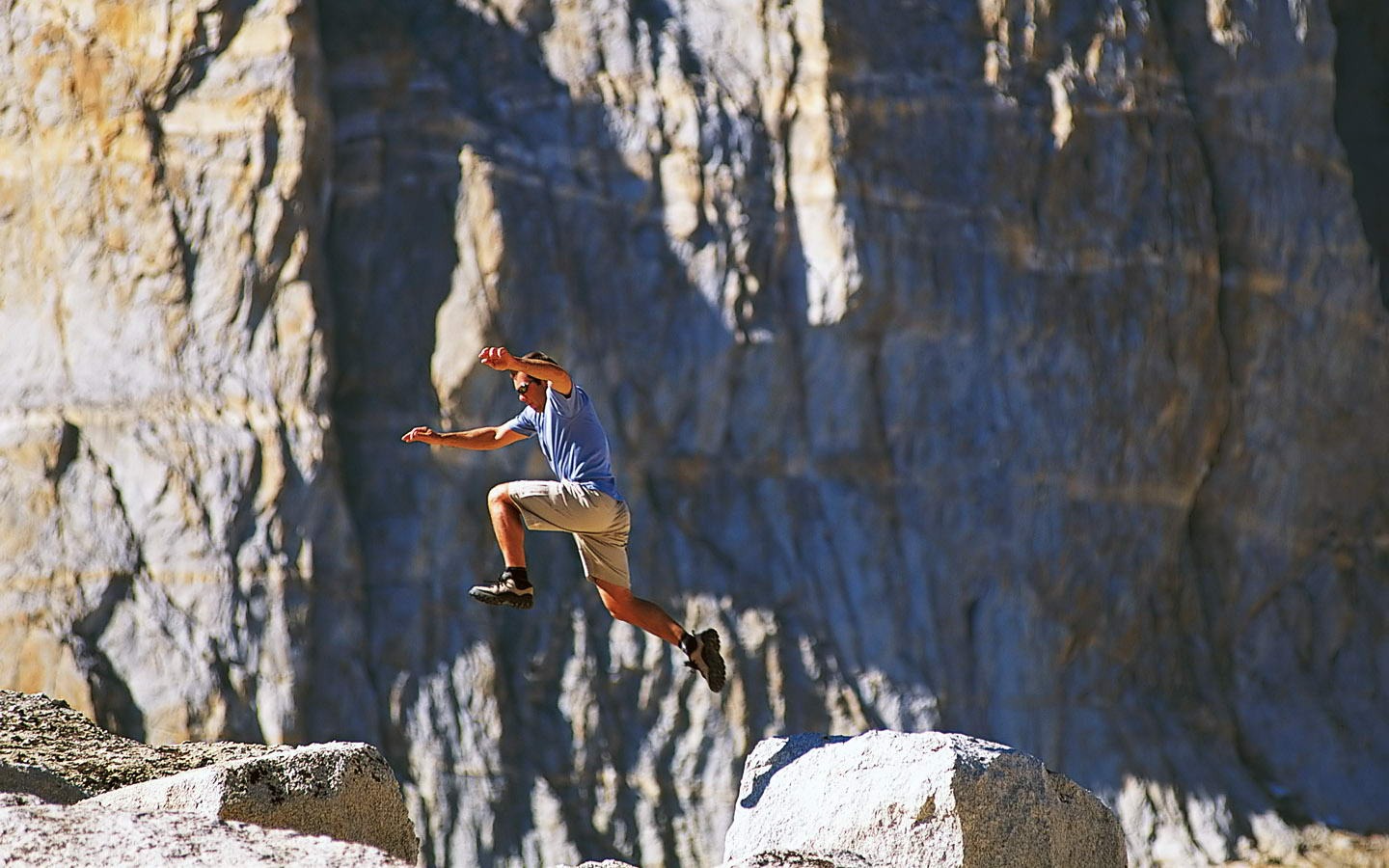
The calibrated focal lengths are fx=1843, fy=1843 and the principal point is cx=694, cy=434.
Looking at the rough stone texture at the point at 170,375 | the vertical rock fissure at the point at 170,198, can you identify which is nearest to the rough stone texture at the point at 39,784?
the rough stone texture at the point at 170,375

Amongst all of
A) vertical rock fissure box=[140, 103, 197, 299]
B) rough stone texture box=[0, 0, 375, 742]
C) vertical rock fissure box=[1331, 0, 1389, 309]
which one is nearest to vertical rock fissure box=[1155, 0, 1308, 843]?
vertical rock fissure box=[1331, 0, 1389, 309]

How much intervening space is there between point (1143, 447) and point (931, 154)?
2789 mm

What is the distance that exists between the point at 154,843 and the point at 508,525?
234cm

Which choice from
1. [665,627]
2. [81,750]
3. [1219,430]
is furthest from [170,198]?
[1219,430]

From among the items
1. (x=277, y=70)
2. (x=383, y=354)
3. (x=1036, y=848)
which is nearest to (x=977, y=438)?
(x=383, y=354)

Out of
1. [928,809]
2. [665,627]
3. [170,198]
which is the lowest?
[928,809]

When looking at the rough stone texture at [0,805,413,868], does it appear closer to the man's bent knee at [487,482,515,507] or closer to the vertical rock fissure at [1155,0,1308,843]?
the man's bent knee at [487,482,515,507]

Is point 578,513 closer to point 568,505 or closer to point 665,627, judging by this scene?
point 568,505

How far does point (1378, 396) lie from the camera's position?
15250 millimetres

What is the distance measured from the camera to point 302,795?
19.1ft

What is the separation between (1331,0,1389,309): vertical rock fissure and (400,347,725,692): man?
1175cm

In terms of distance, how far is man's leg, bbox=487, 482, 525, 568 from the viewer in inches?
262

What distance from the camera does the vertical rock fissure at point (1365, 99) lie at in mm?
16656

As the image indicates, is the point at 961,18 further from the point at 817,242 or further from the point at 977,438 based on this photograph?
the point at 977,438
